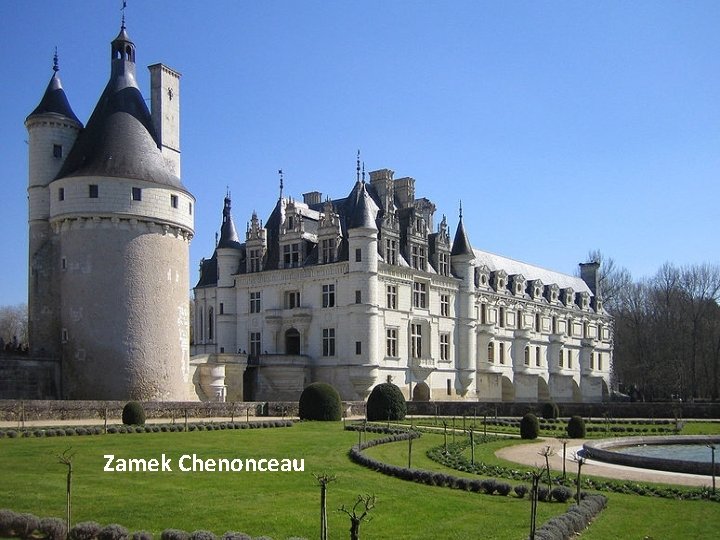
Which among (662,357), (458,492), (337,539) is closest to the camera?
(337,539)

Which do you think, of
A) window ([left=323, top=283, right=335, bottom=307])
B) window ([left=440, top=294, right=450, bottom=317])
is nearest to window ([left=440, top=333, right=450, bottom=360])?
window ([left=440, top=294, right=450, bottom=317])

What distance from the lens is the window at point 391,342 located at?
1714 inches

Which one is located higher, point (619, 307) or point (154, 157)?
point (154, 157)

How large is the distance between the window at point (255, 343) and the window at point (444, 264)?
38.5 feet

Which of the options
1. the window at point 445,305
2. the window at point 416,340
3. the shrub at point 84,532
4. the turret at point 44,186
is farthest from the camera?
the window at point 445,305

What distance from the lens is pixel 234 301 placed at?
47625 millimetres

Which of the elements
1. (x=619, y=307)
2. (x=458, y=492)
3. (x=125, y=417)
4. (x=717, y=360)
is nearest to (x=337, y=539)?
(x=458, y=492)

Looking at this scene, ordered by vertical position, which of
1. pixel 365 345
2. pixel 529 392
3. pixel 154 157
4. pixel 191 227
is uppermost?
pixel 154 157

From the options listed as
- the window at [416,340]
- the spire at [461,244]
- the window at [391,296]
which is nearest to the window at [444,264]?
the spire at [461,244]

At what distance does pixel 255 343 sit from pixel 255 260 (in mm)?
4888

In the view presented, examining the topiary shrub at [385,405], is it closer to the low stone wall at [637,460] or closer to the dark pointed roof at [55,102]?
the low stone wall at [637,460]

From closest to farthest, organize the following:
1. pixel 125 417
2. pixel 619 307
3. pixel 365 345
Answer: pixel 125 417, pixel 365 345, pixel 619 307

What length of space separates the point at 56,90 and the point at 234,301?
17640 millimetres

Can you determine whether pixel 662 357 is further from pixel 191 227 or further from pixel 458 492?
pixel 458 492
